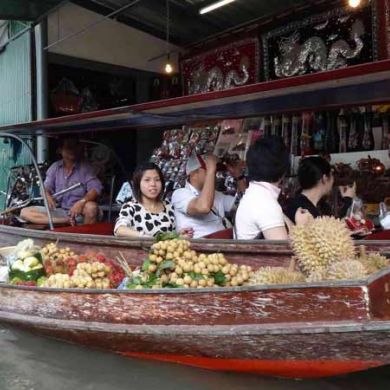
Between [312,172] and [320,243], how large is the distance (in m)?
1.36

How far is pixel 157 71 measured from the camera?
1012 centimetres

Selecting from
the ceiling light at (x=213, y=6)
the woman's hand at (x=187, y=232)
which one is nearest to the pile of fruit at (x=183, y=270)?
the woman's hand at (x=187, y=232)

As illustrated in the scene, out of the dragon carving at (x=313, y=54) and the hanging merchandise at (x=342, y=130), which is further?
the dragon carving at (x=313, y=54)

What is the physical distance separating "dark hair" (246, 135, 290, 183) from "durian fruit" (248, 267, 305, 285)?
61 centimetres

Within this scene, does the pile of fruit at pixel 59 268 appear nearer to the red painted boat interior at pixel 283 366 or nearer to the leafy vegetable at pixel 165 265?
the leafy vegetable at pixel 165 265

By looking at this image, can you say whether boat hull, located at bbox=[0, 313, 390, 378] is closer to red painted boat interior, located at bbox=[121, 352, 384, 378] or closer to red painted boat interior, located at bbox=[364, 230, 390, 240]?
red painted boat interior, located at bbox=[121, 352, 384, 378]

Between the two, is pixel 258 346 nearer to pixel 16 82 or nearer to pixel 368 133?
pixel 368 133

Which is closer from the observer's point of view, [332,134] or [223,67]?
[332,134]

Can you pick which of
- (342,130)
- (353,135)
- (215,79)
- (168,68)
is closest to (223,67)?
(215,79)

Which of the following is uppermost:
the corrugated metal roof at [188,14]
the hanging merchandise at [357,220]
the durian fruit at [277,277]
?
the corrugated metal roof at [188,14]

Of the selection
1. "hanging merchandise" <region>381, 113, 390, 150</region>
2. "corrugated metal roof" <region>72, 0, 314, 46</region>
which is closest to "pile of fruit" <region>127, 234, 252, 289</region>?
"hanging merchandise" <region>381, 113, 390, 150</region>

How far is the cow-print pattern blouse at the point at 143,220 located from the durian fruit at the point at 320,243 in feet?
5.95

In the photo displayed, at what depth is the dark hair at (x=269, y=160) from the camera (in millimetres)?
3334

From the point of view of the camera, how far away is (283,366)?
2943 mm
